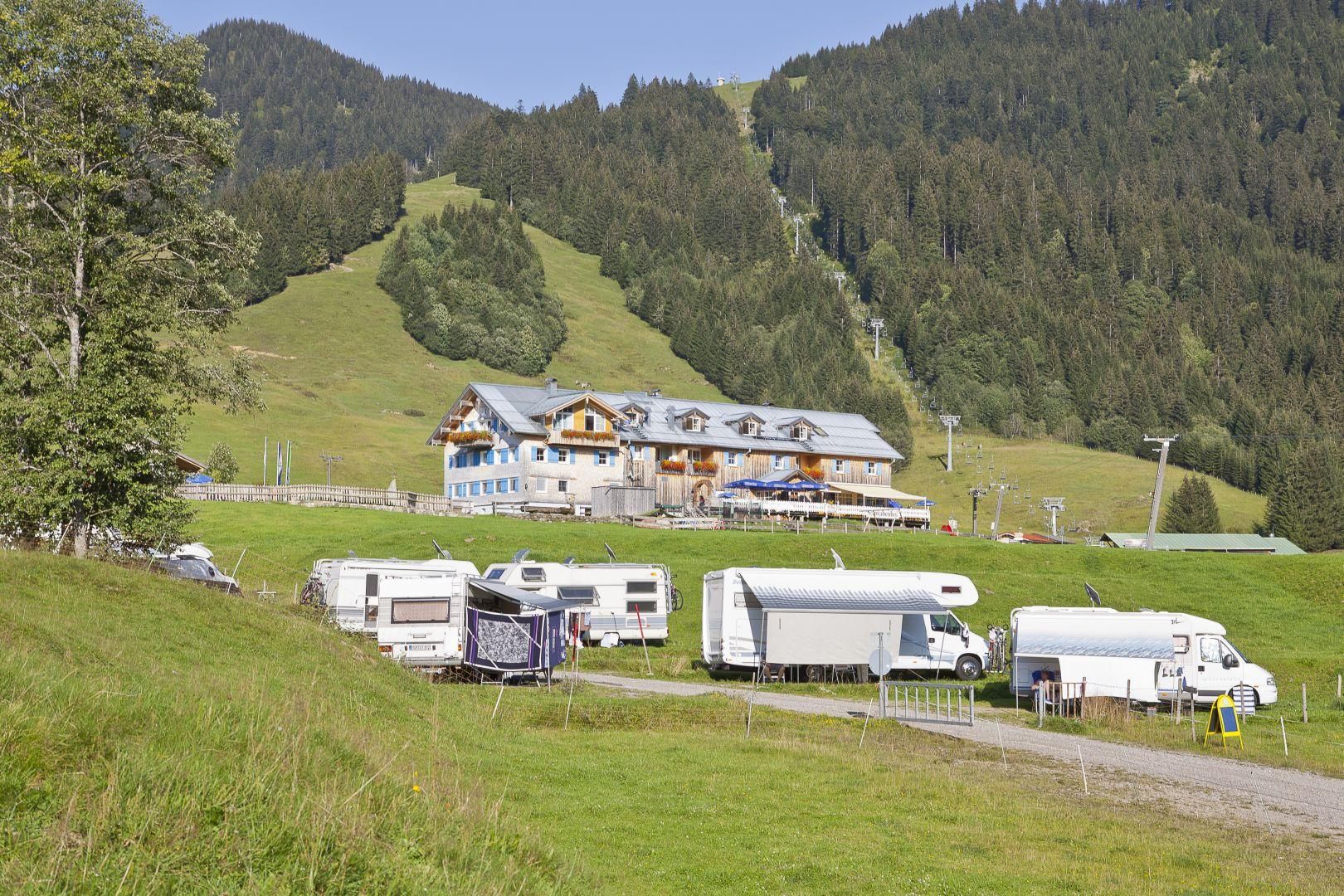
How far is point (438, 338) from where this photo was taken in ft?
487

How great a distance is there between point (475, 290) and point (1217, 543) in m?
98.6

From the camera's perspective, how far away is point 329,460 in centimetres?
9312

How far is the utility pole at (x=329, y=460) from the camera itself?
90738 millimetres

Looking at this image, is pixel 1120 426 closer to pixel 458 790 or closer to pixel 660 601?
pixel 660 601

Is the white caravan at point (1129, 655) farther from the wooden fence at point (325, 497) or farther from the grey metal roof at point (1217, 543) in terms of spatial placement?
the grey metal roof at point (1217, 543)

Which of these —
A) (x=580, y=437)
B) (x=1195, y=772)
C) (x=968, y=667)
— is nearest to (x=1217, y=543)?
(x=580, y=437)

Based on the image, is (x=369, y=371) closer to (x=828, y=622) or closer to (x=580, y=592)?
(x=580, y=592)

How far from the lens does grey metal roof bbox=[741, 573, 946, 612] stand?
34.0 meters

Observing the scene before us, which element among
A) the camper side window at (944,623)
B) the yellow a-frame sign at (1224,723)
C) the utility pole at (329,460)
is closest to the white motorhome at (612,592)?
the camper side window at (944,623)

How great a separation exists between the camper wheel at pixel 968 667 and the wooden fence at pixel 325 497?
39.5 m

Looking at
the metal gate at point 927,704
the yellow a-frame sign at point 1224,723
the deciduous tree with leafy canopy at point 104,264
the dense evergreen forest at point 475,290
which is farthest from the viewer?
the dense evergreen forest at point 475,290

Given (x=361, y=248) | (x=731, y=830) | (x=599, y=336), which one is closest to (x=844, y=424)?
(x=599, y=336)

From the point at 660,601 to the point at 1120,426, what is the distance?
138 metres

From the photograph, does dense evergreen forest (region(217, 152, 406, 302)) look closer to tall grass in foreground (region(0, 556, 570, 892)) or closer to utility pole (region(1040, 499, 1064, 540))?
utility pole (region(1040, 499, 1064, 540))
